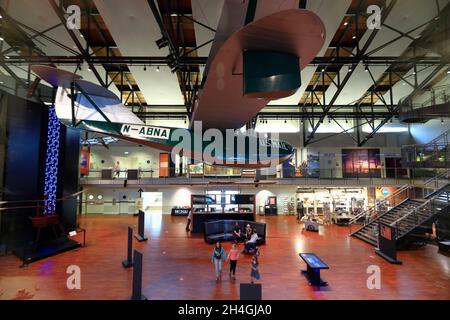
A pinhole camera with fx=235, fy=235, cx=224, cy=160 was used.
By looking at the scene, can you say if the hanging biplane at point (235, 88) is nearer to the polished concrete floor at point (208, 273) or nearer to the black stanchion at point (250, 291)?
the black stanchion at point (250, 291)

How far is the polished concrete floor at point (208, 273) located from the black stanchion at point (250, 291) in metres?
2.21

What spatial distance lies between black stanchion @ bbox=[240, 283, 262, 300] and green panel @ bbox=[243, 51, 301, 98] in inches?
121

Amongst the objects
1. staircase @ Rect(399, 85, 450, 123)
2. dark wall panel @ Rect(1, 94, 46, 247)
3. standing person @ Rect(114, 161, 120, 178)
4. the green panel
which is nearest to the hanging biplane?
the green panel

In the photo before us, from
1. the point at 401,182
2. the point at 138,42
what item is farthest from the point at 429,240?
the point at 138,42

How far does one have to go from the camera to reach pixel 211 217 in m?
13.0

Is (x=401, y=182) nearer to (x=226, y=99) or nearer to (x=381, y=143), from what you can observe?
(x=381, y=143)

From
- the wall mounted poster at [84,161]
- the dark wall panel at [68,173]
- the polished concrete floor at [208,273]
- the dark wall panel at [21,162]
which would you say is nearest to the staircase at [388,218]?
the polished concrete floor at [208,273]

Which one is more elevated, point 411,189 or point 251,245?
point 411,189

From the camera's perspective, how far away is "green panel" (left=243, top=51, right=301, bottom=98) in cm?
285

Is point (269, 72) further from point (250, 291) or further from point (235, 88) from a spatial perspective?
point (250, 291)

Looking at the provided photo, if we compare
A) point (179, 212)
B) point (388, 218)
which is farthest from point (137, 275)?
point (179, 212)

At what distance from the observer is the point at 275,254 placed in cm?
936

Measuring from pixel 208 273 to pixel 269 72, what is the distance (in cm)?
652

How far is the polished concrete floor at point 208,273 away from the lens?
5988mm
